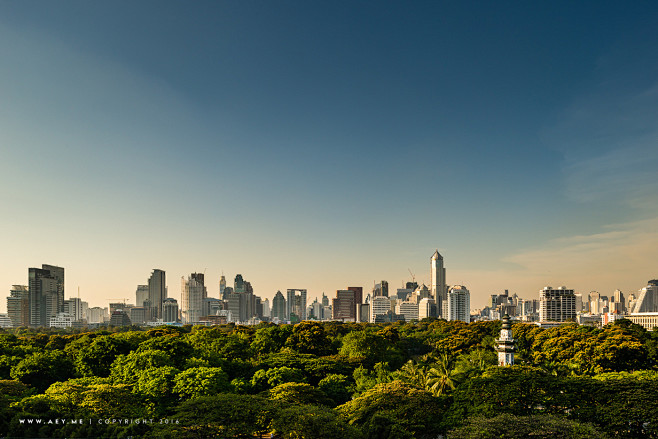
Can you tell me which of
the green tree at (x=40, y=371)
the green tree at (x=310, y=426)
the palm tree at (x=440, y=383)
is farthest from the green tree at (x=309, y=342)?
the green tree at (x=310, y=426)

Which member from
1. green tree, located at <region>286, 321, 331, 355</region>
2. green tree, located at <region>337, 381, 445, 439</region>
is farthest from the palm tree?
green tree, located at <region>286, 321, 331, 355</region>

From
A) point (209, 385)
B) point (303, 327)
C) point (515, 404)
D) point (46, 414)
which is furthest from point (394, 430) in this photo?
point (303, 327)

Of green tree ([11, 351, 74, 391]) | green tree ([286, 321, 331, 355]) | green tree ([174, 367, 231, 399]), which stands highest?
green tree ([174, 367, 231, 399])

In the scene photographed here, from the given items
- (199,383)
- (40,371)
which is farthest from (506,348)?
(40,371)

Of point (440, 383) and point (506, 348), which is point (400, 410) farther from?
point (506, 348)

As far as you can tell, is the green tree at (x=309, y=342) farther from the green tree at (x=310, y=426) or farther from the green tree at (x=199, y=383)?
the green tree at (x=310, y=426)

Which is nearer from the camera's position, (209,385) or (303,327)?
(209,385)

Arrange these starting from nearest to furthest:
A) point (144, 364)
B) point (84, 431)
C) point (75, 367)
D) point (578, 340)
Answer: point (84, 431) → point (144, 364) → point (75, 367) → point (578, 340)

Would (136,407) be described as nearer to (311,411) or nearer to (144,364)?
(144,364)

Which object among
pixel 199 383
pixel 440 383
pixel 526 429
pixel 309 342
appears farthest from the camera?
pixel 309 342

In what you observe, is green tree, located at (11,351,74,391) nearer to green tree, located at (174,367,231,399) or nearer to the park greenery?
the park greenery

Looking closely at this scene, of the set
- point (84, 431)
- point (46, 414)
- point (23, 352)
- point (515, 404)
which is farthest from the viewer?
point (23, 352)
